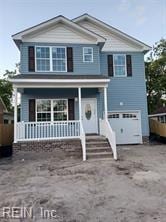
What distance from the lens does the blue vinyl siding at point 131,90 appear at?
50.7 feet

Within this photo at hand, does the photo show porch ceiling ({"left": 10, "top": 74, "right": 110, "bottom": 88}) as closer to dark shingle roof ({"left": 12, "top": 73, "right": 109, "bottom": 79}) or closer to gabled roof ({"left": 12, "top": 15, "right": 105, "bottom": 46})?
dark shingle roof ({"left": 12, "top": 73, "right": 109, "bottom": 79})

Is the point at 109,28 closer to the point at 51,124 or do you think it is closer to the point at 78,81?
the point at 78,81

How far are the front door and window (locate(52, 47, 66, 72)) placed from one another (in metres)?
2.36

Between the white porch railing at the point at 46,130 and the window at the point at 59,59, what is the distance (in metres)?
3.43

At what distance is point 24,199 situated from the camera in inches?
216

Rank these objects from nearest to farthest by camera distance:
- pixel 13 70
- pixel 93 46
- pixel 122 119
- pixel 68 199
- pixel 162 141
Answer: pixel 68 199 < pixel 93 46 < pixel 122 119 < pixel 162 141 < pixel 13 70

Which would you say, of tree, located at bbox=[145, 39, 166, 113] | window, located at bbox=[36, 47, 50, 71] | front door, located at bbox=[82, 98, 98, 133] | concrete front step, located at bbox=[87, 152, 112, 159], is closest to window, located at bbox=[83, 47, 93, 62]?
window, located at bbox=[36, 47, 50, 71]

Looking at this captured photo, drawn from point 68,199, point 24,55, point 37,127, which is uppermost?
point 24,55

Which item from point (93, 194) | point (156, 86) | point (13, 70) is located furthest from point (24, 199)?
point (13, 70)

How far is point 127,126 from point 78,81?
203 inches

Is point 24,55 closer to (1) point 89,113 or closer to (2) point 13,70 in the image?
(1) point 89,113

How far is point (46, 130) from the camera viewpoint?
40.9ft

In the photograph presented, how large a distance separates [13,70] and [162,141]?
27.7 meters

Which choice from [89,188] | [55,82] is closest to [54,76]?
[55,82]
